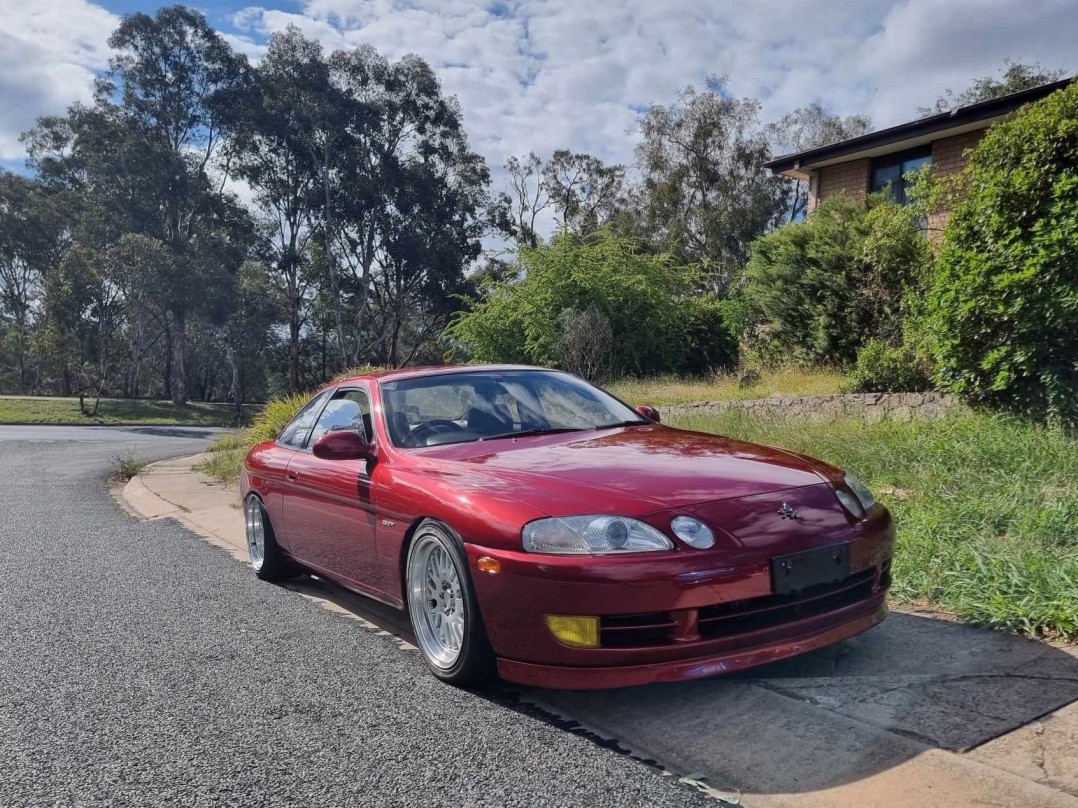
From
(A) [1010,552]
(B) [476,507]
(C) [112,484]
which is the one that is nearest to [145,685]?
(B) [476,507]

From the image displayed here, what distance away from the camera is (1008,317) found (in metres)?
7.16

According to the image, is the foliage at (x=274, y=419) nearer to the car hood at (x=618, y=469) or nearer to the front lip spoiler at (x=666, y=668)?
the car hood at (x=618, y=469)

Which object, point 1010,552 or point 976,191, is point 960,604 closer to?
point 1010,552

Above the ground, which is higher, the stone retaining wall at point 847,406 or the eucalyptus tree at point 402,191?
the eucalyptus tree at point 402,191

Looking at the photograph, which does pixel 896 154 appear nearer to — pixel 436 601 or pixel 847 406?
pixel 847 406

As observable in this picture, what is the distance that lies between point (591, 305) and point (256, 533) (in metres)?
11.2

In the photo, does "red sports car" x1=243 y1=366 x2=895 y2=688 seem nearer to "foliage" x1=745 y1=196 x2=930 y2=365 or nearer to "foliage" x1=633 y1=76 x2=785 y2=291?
"foliage" x1=745 y1=196 x2=930 y2=365

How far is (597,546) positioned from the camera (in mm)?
3266

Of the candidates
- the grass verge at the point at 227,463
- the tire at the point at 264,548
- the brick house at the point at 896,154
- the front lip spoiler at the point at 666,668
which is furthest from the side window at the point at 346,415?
the brick house at the point at 896,154

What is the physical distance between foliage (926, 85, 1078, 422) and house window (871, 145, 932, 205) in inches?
385

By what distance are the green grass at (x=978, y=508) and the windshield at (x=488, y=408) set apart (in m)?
1.81

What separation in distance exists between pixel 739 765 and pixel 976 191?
6.54 metres

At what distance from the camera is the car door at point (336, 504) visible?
4.50 meters

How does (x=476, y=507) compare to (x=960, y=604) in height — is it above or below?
above
